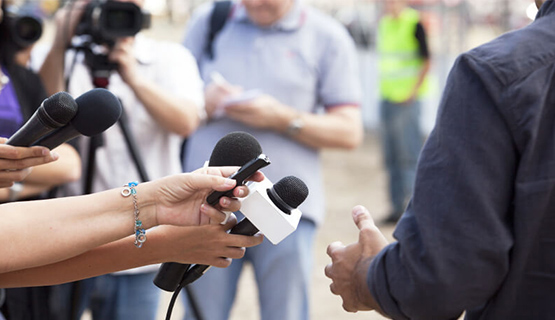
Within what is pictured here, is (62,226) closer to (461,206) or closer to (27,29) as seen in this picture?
(461,206)

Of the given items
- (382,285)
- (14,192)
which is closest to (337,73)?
(14,192)

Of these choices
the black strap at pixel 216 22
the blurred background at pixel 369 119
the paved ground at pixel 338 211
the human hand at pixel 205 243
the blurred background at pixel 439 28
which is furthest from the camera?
the blurred background at pixel 439 28

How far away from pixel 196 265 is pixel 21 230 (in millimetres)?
387

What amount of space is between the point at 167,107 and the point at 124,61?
8.6 inches

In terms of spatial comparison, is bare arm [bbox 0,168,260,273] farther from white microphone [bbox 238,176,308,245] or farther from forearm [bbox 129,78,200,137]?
forearm [bbox 129,78,200,137]

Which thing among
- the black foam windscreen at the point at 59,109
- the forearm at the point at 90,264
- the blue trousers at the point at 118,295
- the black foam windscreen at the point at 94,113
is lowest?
the blue trousers at the point at 118,295

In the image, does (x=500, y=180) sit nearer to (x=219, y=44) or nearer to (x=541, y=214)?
(x=541, y=214)

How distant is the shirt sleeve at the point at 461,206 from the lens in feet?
4.05

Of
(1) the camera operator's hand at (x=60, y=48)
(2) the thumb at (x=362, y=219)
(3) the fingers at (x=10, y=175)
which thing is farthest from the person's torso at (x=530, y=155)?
(1) the camera operator's hand at (x=60, y=48)

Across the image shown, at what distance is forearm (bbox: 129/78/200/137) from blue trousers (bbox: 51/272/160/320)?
1.79ft

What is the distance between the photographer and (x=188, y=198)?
5.07 ft

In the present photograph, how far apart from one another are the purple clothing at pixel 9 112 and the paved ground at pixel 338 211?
190cm

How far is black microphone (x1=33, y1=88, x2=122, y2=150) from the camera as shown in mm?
1454

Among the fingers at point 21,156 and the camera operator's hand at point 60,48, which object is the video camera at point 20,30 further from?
the fingers at point 21,156
